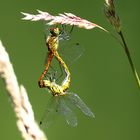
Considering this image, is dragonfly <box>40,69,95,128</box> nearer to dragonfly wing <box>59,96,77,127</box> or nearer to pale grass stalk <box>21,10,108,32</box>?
dragonfly wing <box>59,96,77,127</box>

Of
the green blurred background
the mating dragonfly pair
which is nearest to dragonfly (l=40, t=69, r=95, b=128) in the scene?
the mating dragonfly pair


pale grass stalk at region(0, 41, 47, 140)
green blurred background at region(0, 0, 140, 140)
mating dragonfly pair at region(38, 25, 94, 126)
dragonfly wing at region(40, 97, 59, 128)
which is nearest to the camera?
pale grass stalk at region(0, 41, 47, 140)

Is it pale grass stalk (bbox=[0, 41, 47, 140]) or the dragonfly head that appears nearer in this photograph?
pale grass stalk (bbox=[0, 41, 47, 140])

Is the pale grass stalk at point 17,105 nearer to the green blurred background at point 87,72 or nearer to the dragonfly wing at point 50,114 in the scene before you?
the dragonfly wing at point 50,114

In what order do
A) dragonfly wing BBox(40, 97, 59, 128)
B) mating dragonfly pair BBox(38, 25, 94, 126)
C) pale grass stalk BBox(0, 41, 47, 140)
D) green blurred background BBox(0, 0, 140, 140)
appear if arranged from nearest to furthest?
pale grass stalk BBox(0, 41, 47, 140)
mating dragonfly pair BBox(38, 25, 94, 126)
dragonfly wing BBox(40, 97, 59, 128)
green blurred background BBox(0, 0, 140, 140)

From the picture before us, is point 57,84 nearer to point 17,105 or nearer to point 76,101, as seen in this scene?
point 76,101

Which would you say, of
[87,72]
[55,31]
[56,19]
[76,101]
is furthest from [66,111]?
[87,72]

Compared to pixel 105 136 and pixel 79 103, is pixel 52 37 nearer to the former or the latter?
pixel 79 103
